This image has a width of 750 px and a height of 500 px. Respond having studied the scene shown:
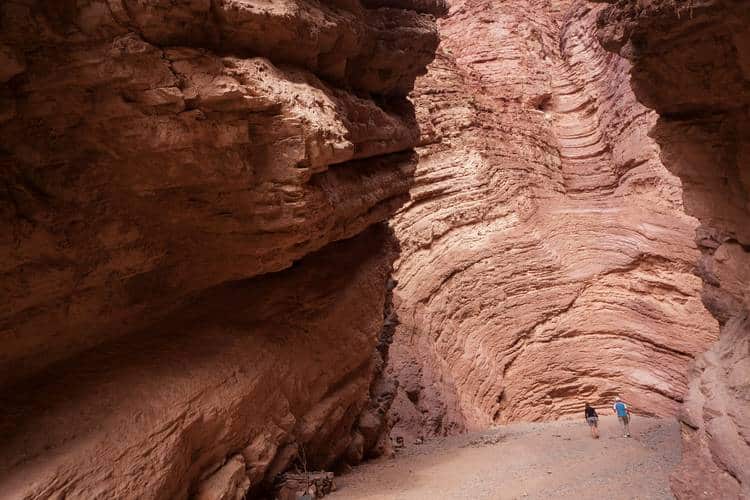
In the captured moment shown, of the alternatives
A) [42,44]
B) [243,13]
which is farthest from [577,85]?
[42,44]

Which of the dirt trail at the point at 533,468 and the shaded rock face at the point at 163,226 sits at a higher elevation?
the shaded rock face at the point at 163,226

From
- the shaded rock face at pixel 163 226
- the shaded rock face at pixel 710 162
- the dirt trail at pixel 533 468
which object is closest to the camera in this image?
the shaded rock face at pixel 163 226

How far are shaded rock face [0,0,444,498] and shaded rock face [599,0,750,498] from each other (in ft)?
10.0

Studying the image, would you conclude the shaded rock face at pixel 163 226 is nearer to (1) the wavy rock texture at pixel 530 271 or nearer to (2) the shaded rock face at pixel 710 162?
(2) the shaded rock face at pixel 710 162

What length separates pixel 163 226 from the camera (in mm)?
4641

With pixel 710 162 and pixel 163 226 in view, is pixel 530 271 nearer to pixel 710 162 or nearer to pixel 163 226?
pixel 710 162

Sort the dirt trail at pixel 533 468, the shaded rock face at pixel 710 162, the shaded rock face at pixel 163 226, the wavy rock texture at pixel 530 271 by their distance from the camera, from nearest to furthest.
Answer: the shaded rock face at pixel 163 226, the shaded rock face at pixel 710 162, the dirt trail at pixel 533 468, the wavy rock texture at pixel 530 271

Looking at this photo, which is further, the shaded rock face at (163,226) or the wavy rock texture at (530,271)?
the wavy rock texture at (530,271)

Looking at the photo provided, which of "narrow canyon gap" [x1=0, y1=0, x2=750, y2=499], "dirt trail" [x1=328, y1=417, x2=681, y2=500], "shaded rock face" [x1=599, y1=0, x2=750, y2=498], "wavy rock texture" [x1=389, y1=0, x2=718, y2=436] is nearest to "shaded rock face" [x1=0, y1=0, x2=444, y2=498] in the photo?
"narrow canyon gap" [x1=0, y1=0, x2=750, y2=499]

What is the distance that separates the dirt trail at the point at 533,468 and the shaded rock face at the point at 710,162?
78cm

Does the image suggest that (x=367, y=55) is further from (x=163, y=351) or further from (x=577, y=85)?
(x=577, y=85)

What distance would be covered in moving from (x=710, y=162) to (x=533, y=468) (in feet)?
13.2

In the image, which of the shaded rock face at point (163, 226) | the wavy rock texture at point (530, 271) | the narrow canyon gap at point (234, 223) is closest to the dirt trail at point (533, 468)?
the narrow canyon gap at point (234, 223)

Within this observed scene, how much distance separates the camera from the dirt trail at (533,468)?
4953 millimetres
